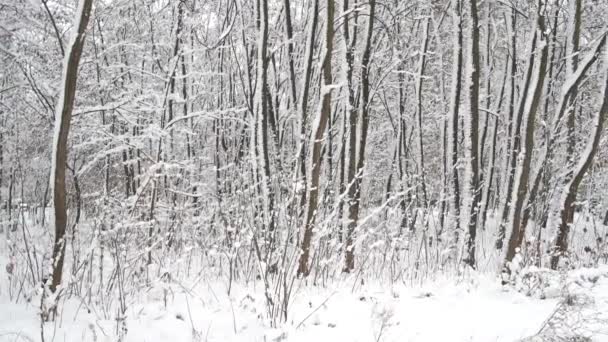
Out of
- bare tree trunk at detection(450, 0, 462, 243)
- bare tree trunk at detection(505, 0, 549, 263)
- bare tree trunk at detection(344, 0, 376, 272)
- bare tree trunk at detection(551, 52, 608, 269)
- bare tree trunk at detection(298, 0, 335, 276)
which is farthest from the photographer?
bare tree trunk at detection(450, 0, 462, 243)

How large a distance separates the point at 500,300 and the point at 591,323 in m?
0.96

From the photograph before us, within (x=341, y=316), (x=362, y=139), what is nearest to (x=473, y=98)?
(x=362, y=139)

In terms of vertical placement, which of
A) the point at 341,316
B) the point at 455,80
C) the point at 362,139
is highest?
the point at 455,80

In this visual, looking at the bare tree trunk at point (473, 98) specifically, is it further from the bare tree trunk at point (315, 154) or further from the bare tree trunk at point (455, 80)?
the bare tree trunk at point (315, 154)

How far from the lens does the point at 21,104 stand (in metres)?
10.6

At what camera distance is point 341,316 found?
127 inches

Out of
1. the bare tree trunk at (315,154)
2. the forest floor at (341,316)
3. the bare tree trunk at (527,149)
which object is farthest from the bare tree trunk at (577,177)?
the bare tree trunk at (315,154)

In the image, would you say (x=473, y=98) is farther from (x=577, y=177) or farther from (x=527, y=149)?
(x=577, y=177)

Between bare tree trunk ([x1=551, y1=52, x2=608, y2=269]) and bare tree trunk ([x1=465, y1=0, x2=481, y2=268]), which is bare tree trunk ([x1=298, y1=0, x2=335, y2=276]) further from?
bare tree trunk ([x1=551, y1=52, x2=608, y2=269])

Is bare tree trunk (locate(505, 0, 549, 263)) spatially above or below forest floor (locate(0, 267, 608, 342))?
above


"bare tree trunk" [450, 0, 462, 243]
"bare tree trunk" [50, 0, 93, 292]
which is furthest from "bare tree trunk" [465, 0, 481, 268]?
"bare tree trunk" [50, 0, 93, 292]

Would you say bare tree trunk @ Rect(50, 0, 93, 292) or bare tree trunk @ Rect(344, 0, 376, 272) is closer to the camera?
bare tree trunk @ Rect(50, 0, 93, 292)

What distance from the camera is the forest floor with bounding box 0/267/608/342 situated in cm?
280

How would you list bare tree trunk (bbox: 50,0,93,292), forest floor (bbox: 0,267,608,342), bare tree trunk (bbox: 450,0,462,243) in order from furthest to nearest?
bare tree trunk (bbox: 450,0,462,243) < bare tree trunk (bbox: 50,0,93,292) < forest floor (bbox: 0,267,608,342)
